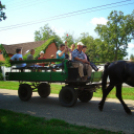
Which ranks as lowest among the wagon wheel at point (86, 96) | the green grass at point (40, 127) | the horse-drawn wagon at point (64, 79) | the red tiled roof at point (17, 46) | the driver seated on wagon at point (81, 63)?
the green grass at point (40, 127)

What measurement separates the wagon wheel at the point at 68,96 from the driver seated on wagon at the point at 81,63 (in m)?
0.58

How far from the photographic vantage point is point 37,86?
8.57m

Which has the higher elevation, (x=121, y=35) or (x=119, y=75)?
(x=121, y=35)

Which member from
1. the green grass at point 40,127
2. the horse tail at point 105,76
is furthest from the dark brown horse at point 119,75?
the green grass at point 40,127

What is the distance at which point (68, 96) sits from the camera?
6.93m

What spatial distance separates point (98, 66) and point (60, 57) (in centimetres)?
159

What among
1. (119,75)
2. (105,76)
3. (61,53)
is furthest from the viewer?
(61,53)

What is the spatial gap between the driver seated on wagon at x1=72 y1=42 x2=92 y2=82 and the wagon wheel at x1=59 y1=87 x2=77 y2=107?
0.58 meters

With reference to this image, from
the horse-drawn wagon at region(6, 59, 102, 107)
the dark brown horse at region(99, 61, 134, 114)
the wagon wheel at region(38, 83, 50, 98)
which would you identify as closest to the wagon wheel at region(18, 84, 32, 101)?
the horse-drawn wagon at region(6, 59, 102, 107)

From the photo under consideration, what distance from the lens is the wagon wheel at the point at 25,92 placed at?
809 centimetres

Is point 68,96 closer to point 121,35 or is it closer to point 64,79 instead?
point 64,79

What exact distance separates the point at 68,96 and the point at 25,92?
2306mm

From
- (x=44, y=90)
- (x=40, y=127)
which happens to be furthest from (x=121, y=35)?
(x=40, y=127)

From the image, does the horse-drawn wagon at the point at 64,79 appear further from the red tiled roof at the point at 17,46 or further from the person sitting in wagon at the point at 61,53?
the red tiled roof at the point at 17,46
